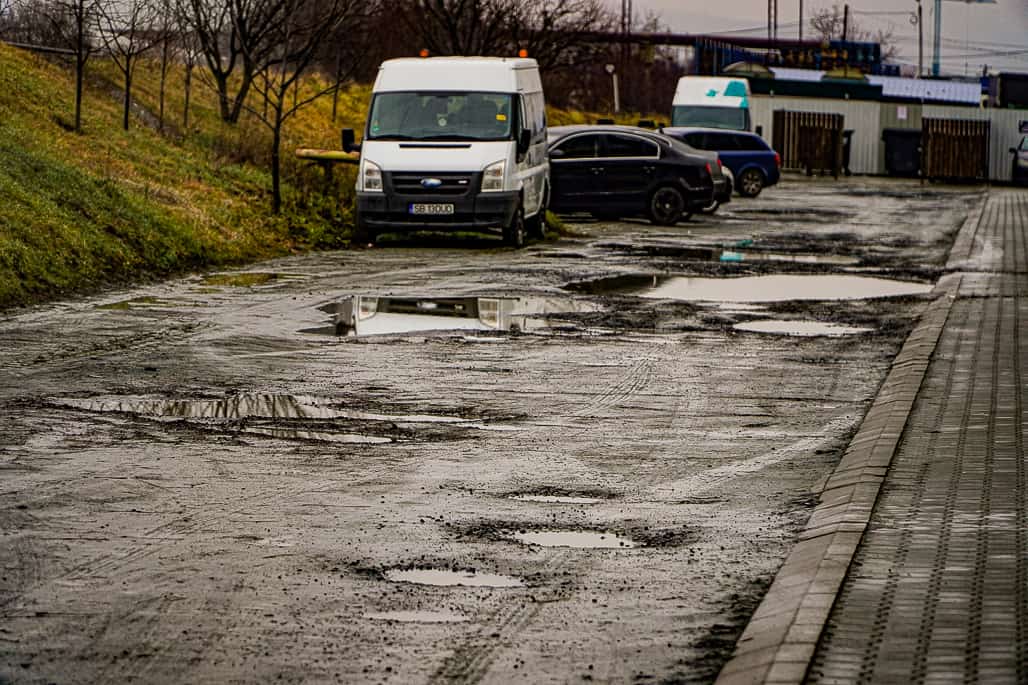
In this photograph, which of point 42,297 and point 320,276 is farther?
point 320,276

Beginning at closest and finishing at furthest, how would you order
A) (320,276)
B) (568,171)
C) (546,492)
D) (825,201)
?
(546,492) → (320,276) → (568,171) → (825,201)

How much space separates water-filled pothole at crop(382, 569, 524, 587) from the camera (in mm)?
6395

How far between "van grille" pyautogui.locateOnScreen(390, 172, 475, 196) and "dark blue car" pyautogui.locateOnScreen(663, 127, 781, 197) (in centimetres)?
2051

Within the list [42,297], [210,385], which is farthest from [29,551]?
[42,297]

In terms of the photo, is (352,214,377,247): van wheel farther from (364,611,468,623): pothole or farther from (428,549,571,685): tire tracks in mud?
(364,611,468,623): pothole

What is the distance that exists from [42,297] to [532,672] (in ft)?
39.2

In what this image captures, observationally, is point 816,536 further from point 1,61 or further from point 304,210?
point 1,61

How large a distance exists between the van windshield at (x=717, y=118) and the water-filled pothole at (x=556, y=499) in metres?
42.4

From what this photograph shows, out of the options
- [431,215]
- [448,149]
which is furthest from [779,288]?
[448,149]

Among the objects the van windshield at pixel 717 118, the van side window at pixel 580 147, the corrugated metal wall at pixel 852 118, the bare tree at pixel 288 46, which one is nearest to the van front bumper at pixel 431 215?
the bare tree at pixel 288 46

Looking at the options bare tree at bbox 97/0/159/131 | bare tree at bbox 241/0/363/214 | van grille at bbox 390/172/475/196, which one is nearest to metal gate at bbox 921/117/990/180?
bare tree at bbox 241/0/363/214

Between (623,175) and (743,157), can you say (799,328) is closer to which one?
(623,175)

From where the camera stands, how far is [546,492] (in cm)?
816

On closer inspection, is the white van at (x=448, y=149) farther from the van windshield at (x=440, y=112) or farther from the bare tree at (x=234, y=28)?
the bare tree at (x=234, y=28)
